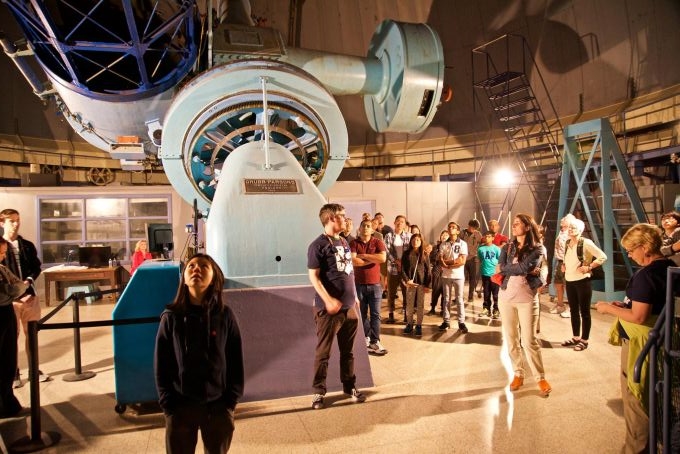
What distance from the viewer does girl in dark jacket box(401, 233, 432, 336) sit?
6.01m

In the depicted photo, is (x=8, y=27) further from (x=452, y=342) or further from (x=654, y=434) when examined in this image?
(x=654, y=434)

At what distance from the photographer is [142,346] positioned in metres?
3.70

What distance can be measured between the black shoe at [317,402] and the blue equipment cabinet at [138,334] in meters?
1.28

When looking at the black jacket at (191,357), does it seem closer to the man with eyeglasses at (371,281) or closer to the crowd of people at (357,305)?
the crowd of people at (357,305)

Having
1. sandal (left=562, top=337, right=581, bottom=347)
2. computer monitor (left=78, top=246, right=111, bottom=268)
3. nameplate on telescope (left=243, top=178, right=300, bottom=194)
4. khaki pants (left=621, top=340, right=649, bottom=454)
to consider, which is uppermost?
nameplate on telescope (left=243, top=178, right=300, bottom=194)

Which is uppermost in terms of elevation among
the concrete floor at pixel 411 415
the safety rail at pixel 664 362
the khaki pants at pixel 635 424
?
the safety rail at pixel 664 362

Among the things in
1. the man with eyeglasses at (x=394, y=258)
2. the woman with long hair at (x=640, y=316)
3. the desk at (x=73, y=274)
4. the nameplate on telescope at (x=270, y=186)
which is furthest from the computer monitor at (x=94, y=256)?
the woman with long hair at (x=640, y=316)

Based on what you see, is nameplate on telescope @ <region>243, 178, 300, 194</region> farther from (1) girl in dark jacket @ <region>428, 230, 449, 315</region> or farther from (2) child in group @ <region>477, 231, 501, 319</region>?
(2) child in group @ <region>477, 231, 501, 319</region>

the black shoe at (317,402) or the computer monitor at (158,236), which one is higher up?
the computer monitor at (158,236)

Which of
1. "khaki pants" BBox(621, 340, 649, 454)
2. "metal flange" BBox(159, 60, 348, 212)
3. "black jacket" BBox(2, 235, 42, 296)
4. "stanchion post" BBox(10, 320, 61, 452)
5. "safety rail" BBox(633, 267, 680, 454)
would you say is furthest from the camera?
"metal flange" BBox(159, 60, 348, 212)

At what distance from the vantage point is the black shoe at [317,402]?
3605 millimetres

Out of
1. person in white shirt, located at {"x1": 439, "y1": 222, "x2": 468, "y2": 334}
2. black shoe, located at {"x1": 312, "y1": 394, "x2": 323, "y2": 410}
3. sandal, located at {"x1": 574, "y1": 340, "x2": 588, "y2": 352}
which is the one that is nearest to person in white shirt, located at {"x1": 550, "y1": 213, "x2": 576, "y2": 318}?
person in white shirt, located at {"x1": 439, "y1": 222, "x2": 468, "y2": 334}

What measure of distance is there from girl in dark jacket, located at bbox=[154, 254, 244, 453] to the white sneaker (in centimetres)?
312

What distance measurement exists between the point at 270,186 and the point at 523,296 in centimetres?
238
